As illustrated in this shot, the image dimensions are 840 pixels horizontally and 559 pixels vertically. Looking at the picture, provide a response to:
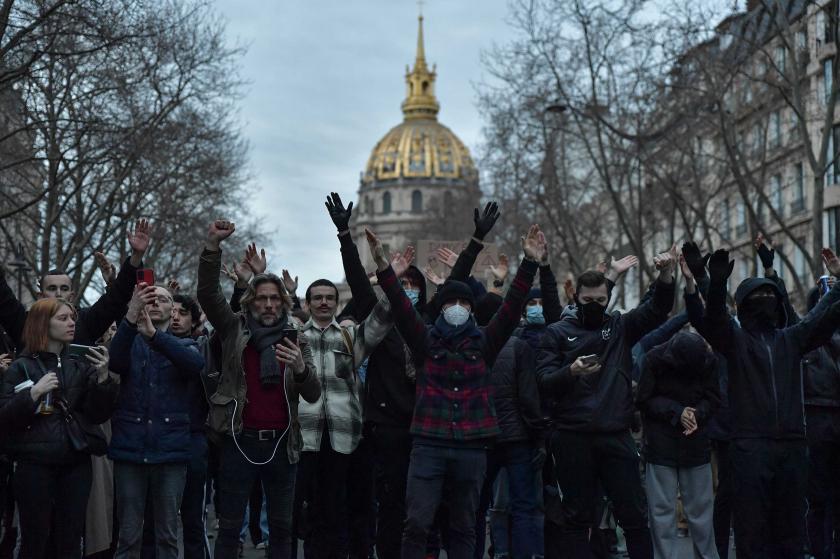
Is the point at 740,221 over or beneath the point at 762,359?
over

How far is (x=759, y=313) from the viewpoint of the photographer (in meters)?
8.06

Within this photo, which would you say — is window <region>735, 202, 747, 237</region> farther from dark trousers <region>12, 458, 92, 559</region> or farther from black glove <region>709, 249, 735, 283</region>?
dark trousers <region>12, 458, 92, 559</region>

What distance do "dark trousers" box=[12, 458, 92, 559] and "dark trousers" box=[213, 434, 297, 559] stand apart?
2.66 feet

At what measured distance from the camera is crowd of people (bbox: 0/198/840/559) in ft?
25.0

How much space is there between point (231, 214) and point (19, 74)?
20398mm

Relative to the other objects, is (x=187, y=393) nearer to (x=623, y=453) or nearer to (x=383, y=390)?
(x=383, y=390)

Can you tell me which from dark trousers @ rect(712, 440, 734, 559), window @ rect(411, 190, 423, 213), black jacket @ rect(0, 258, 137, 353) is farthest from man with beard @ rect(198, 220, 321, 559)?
window @ rect(411, 190, 423, 213)

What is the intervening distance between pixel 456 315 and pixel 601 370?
0.98 metres

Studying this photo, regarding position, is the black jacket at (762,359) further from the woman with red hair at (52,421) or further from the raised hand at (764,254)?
the woman with red hair at (52,421)

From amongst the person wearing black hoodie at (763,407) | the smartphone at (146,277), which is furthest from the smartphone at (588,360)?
the smartphone at (146,277)

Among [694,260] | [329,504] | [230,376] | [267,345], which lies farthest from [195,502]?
[694,260]

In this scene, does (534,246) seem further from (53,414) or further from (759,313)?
(53,414)

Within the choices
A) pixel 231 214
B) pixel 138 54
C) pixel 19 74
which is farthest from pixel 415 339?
pixel 231 214

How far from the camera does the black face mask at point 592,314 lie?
808 centimetres
